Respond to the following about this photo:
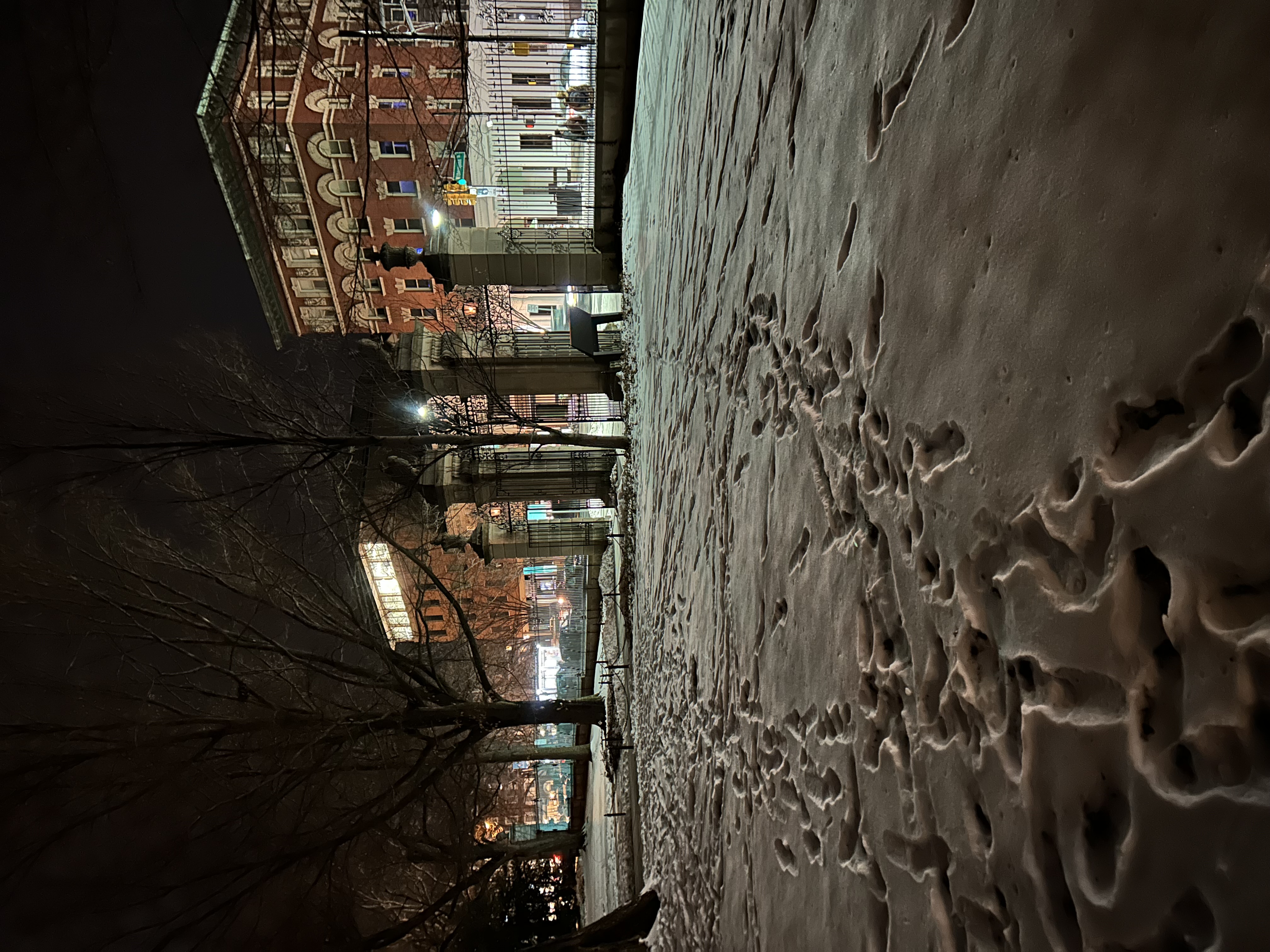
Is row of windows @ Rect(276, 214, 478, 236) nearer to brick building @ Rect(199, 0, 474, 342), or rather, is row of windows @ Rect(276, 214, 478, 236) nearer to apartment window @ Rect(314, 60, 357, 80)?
brick building @ Rect(199, 0, 474, 342)

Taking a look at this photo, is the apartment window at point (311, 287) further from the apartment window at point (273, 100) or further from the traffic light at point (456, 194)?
the apartment window at point (273, 100)

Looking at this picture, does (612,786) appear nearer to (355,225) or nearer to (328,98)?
(328,98)

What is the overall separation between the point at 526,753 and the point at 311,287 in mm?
13233

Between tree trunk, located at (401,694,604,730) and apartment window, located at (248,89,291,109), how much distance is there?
532 centimetres

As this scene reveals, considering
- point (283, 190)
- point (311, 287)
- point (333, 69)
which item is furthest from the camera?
point (311, 287)

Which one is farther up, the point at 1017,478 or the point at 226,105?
the point at 226,105

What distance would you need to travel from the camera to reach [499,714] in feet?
23.4

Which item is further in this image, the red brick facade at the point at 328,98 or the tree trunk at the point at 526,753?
the tree trunk at the point at 526,753

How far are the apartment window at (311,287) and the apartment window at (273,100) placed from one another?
15977 millimetres

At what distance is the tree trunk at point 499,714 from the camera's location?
6.76 m

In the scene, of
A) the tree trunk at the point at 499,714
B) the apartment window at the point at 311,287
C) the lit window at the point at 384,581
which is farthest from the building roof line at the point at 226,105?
the apartment window at the point at 311,287

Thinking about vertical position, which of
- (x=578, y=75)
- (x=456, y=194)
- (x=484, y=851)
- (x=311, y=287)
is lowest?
(x=484, y=851)

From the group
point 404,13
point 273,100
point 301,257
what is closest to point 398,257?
point 404,13

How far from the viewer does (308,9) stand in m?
2.46
